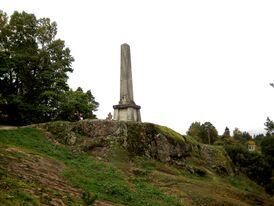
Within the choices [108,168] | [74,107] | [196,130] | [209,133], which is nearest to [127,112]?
[108,168]

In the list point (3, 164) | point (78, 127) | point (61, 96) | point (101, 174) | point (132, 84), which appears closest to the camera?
point (3, 164)

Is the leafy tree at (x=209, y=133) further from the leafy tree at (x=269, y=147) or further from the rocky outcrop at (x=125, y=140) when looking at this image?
the rocky outcrop at (x=125, y=140)

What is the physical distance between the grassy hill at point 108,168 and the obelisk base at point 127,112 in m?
1.64

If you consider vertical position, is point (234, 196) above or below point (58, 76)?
below

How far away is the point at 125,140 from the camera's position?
74.8 feet

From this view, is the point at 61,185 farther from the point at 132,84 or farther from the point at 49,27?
the point at 49,27

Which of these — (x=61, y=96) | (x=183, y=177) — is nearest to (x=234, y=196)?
(x=183, y=177)

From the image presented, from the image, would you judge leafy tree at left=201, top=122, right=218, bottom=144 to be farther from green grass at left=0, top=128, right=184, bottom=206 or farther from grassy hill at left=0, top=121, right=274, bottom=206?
green grass at left=0, top=128, right=184, bottom=206

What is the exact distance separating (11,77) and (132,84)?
11769 mm

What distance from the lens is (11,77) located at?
31.6 m

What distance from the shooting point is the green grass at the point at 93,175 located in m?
15.7

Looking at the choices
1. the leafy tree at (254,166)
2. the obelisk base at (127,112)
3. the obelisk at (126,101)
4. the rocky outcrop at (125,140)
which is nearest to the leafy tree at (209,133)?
the leafy tree at (254,166)

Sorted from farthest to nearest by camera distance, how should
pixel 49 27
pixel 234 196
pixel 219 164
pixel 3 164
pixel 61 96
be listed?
pixel 49 27, pixel 61 96, pixel 219 164, pixel 234 196, pixel 3 164

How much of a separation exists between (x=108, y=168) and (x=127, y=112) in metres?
6.78
